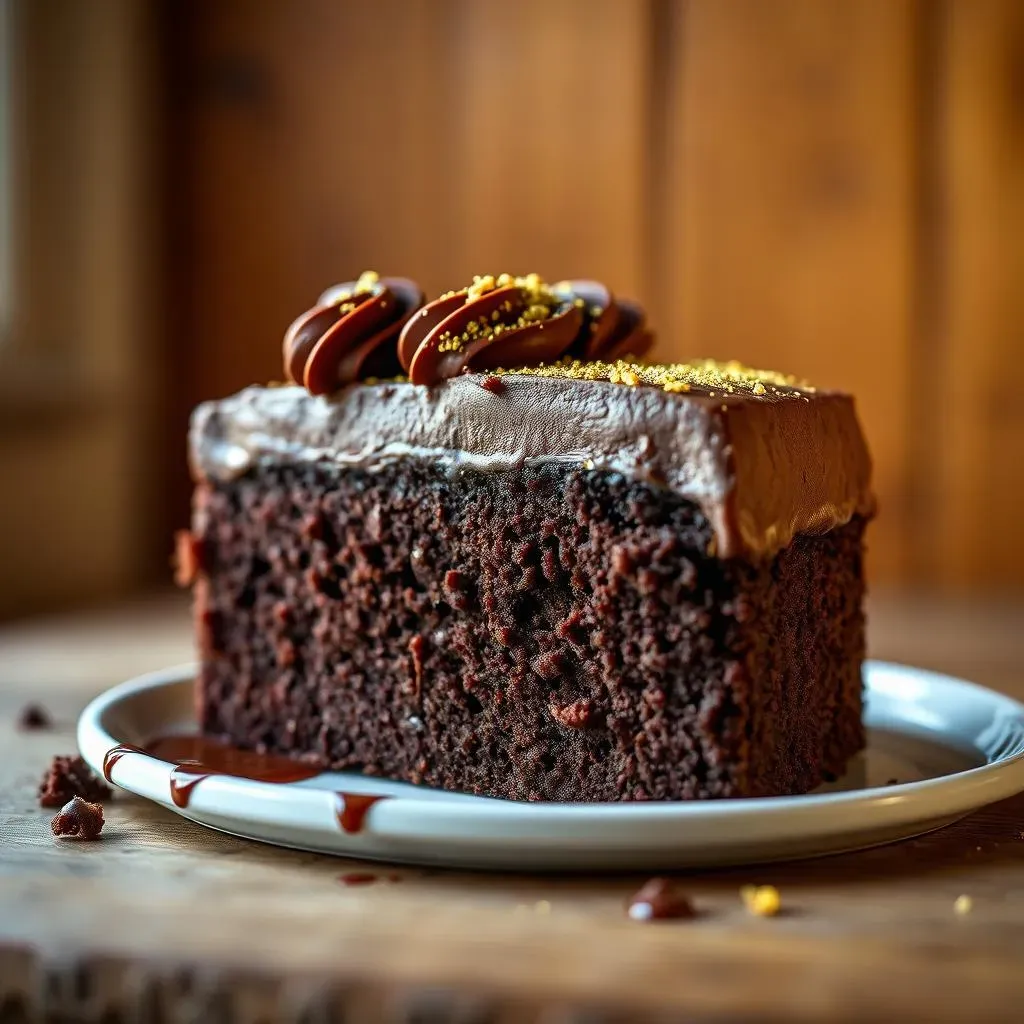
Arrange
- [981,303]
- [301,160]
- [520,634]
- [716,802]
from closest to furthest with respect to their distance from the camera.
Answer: [716,802], [520,634], [981,303], [301,160]

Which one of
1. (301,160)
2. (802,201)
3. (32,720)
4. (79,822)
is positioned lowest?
(32,720)

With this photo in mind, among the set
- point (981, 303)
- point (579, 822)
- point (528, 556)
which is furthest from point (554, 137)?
point (579, 822)

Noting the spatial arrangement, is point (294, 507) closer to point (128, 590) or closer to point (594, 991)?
point (594, 991)

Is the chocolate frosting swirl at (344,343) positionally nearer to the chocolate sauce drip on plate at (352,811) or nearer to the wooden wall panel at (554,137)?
the chocolate sauce drip on plate at (352,811)

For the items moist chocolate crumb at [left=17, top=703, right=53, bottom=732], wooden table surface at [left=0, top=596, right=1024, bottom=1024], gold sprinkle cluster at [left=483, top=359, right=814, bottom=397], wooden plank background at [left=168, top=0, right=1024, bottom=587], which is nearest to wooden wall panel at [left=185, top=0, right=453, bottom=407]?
wooden plank background at [left=168, top=0, right=1024, bottom=587]

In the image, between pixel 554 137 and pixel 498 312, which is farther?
pixel 554 137

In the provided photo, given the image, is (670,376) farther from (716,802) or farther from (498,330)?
(716,802)
